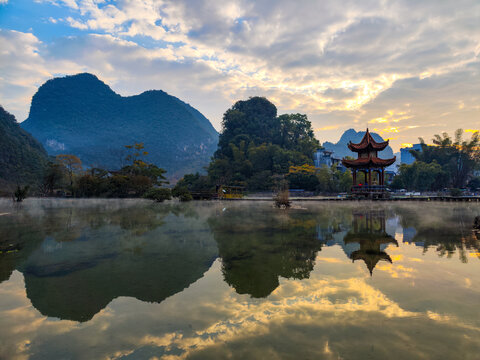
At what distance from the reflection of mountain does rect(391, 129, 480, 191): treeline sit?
4455 cm

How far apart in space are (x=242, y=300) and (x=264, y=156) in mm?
48798

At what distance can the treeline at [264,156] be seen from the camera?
153 ft

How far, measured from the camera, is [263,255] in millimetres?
7934

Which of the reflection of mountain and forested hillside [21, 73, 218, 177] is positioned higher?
forested hillside [21, 73, 218, 177]

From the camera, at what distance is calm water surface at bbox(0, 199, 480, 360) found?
3.41 m

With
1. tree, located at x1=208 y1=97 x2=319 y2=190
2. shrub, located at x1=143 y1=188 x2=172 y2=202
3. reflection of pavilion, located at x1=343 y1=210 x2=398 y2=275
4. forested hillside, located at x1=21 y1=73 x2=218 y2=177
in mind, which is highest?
forested hillside, located at x1=21 y1=73 x2=218 y2=177

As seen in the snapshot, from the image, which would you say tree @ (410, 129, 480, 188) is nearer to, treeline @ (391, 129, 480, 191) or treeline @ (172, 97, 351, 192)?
treeline @ (391, 129, 480, 191)

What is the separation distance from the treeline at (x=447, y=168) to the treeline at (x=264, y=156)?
9792 millimetres

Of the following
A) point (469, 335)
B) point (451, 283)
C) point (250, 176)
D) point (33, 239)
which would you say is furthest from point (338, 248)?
point (250, 176)

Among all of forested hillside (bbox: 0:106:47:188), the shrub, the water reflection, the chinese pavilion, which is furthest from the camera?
forested hillside (bbox: 0:106:47:188)

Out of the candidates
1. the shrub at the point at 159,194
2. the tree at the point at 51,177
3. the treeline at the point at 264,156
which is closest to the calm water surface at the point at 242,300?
the shrub at the point at 159,194

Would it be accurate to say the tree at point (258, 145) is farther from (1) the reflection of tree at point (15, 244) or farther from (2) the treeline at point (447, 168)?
(1) the reflection of tree at point (15, 244)

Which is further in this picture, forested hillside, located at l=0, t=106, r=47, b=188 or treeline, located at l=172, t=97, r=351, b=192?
forested hillside, located at l=0, t=106, r=47, b=188

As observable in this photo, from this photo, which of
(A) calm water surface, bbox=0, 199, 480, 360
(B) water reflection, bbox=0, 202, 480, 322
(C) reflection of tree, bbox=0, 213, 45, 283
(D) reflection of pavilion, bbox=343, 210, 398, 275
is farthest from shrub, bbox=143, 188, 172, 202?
(D) reflection of pavilion, bbox=343, 210, 398, 275
